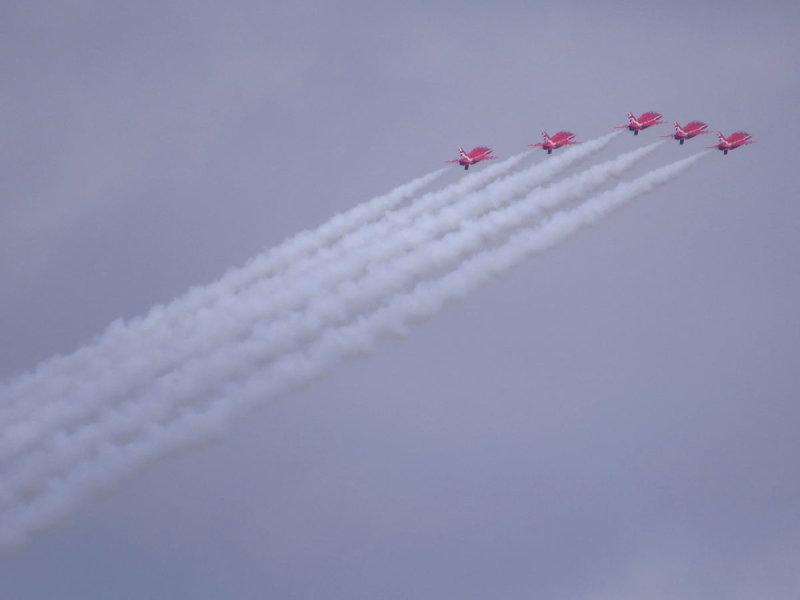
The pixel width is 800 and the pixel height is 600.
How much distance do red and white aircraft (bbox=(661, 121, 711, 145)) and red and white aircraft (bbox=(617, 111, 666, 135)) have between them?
1048 millimetres

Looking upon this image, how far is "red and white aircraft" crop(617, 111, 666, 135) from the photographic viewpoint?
263 ft

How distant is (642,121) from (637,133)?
0.71m

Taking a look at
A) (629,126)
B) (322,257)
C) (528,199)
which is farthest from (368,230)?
(629,126)

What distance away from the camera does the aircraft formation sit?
7962 centimetres

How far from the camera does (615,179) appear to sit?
3078 inches

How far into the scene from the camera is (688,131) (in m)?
81.4

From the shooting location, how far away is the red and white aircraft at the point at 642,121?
80181 mm

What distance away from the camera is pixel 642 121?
80625mm

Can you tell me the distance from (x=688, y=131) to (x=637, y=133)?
298cm

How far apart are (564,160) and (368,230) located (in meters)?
10.9

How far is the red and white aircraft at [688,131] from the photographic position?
81250 mm

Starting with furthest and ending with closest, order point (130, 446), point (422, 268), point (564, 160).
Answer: point (564, 160), point (422, 268), point (130, 446)

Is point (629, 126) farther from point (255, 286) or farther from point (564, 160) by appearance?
point (255, 286)

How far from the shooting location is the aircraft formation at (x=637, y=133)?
7962cm
